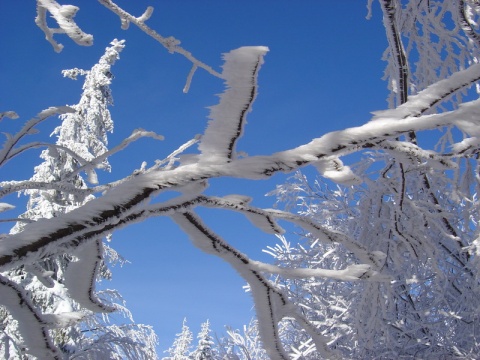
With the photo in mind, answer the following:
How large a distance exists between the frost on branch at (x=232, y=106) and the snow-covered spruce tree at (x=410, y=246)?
163cm

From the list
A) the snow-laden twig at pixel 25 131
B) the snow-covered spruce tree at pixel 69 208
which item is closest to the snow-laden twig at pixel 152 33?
the snow-laden twig at pixel 25 131

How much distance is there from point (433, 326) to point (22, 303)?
4512mm

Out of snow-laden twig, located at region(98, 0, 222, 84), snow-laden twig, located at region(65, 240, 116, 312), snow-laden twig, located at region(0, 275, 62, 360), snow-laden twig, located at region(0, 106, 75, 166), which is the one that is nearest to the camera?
snow-laden twig, located at region(0, 275, 62, 360)

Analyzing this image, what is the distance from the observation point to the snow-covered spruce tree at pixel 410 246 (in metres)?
3.33

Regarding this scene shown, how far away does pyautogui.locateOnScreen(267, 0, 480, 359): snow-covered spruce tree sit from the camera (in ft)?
10.9

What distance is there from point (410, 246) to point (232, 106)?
208cm

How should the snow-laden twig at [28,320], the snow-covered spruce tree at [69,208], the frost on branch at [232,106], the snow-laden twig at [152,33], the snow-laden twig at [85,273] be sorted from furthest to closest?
the snow-covered spruce tree at [69,208]
the snow-laden twig at [152,33]
the snow-laden twig at [85,273]
the snow-laden twig at [28,320]
the frost on branch at [232,106]

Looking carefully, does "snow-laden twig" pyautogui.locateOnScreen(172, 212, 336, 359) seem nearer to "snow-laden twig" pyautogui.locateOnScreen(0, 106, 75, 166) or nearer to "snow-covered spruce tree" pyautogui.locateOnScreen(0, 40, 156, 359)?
"snow-laden twig" pyautogui.locateOnScreen(0, 106, 75, 166)

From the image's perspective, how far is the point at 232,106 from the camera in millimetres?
836

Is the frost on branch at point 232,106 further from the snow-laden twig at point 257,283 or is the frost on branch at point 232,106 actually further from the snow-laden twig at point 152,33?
the snow-laden twig at point 152,33

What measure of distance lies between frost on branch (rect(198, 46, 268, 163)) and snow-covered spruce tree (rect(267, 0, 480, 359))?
5.35 ft

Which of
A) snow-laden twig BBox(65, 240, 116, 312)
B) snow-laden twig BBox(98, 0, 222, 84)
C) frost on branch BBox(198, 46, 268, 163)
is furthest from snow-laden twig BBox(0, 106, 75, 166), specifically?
frost on branch BBox(198, 46, 268, 163)

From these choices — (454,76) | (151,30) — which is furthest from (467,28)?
(454,76)

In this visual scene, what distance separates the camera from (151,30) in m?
2.02
